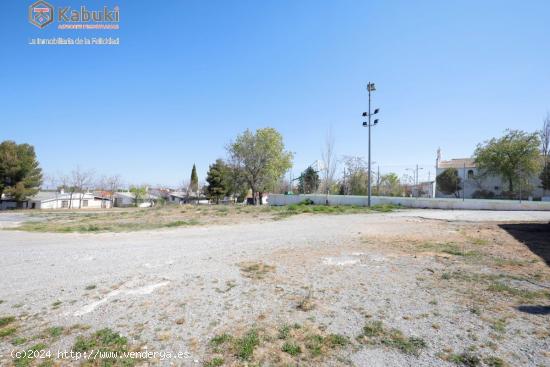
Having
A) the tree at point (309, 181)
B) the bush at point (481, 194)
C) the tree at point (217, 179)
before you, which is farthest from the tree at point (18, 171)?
the bush at point (481, 194)

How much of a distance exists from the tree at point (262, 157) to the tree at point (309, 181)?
3778 mm

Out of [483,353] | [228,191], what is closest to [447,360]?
[483,353]

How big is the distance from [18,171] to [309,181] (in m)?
47.2

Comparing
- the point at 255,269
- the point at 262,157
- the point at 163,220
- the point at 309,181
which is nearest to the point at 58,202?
the point at 262,157

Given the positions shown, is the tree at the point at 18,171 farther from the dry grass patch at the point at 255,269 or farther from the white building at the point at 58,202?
the dry grass patch at the point at 255,269

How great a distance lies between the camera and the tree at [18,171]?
41.0 metres

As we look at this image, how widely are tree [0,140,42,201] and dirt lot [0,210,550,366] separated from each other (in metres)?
48.5

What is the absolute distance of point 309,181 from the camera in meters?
36.4

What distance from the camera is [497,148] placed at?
1107 inches

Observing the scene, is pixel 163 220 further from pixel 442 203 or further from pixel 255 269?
pixel 442 203

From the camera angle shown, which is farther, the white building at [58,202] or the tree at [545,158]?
the white building at [58,202]

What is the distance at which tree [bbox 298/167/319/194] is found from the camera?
1378 inches

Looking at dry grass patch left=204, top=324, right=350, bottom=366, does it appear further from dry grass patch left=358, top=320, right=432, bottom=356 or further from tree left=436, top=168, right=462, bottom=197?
tree left=436, top=168, right=462, bottom=197

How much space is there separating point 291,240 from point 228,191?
4228 cm
